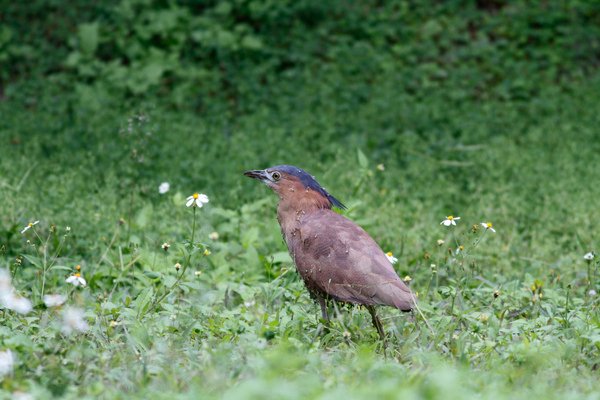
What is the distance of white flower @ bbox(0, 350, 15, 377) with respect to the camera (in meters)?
4.52

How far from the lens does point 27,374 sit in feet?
15.6

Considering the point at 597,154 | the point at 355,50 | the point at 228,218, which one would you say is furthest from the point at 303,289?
the point at 355,50

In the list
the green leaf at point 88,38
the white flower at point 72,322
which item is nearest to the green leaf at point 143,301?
the white flower at point 72,322

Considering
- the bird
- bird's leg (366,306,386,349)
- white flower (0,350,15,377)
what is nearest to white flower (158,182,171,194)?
the bird

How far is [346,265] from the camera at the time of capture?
5766mm

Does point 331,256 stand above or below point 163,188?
above

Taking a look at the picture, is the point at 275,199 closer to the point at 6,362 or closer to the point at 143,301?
the point at 143,301

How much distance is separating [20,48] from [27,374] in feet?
23.2

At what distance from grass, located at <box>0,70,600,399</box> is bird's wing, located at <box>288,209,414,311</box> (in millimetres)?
241

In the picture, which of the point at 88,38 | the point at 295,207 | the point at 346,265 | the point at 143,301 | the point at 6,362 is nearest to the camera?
the point at 6,362

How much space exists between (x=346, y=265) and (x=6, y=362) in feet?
6.53

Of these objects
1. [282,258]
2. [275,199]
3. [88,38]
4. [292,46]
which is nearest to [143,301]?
[282,258]

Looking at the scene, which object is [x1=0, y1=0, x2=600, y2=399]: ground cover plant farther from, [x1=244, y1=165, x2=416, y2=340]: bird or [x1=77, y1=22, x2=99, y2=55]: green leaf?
[x1=244, y1=165, x2=416, y2=340]: bird

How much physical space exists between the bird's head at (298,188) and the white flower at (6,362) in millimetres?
2236
